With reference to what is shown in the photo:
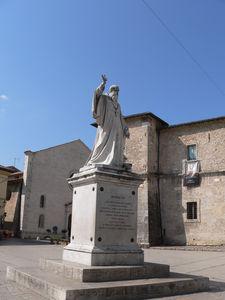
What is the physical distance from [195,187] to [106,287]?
22.1 meters

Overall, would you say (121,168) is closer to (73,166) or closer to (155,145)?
(155,145)

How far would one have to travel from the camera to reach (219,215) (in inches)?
1009

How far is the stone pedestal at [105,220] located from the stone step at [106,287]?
660 mm

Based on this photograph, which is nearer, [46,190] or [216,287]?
[216,287]

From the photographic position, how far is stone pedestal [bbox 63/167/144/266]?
287 inches

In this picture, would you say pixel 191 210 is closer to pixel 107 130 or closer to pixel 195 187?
pixel 195 187

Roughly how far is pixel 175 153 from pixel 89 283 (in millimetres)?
23233

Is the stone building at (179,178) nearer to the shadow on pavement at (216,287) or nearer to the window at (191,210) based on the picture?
the window at (191,210)

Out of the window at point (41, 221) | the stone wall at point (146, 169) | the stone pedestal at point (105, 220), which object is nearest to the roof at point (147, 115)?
the stone wall at point (146, 169)

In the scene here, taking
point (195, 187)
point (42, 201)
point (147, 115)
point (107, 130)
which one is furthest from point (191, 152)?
point (107, 130)

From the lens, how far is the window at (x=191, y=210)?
2705 centimetres

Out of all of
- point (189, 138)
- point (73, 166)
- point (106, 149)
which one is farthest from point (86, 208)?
point (73, 166)

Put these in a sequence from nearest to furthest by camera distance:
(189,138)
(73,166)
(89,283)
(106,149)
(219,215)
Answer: (89,283) → (106,149) → (219,215) → (189,138) → (73,166)

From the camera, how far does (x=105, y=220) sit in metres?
7.46
